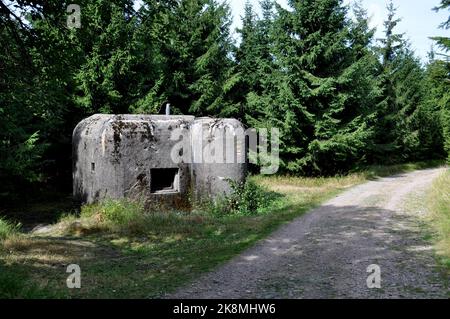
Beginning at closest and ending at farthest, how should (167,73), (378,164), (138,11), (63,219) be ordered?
(138,11)
(63,219)
(167,73)
(378,164)

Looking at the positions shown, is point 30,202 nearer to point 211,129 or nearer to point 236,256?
point 211,129

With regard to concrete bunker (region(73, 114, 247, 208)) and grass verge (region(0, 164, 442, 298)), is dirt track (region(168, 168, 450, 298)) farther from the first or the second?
concrete bunker (region(73, 114, 247, 208))

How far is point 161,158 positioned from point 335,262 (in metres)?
8.05

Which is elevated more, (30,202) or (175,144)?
(175,144)

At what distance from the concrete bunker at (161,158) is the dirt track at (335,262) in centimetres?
360

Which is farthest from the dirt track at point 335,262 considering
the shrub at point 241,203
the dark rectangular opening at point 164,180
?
the dark rectangular opening at point 164,180

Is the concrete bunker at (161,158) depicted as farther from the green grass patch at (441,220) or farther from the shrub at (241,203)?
the green grass patch at (441,220)

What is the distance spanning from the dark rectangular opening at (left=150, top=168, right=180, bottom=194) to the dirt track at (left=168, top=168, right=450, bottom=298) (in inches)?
193

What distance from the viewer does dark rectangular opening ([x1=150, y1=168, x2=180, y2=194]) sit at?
46.3 feet

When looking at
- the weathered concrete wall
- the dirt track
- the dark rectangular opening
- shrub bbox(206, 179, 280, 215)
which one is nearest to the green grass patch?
the dirt track

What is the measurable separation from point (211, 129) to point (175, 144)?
1439 mm

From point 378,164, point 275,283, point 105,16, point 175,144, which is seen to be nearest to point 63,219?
point 175,144

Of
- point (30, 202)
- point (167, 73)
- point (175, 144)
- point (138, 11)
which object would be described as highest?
point (167, 73)
